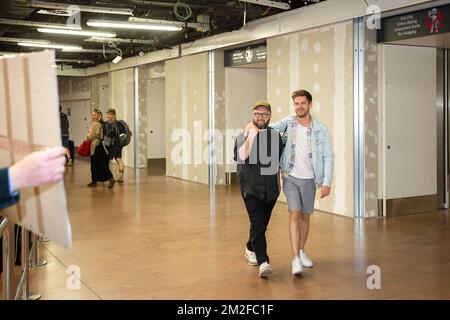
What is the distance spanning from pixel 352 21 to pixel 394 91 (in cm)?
109

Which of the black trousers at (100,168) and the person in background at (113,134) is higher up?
the person in background at (113,134)

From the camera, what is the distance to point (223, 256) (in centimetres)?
493

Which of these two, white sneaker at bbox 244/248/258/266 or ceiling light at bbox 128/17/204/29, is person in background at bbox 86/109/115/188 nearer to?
ceiling light at bbox 128/17/204/29

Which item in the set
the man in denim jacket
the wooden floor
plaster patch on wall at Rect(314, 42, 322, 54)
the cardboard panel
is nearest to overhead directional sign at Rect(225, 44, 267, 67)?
plaster patch on wall at Rect(314, 42, 322, 54)

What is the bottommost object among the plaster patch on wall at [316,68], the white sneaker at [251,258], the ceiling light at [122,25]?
the white sneaker at [251,258]

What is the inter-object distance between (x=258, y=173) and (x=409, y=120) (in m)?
3.72

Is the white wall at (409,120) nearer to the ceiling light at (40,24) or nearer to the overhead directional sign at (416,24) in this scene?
the overhead directional sign at (416,24)

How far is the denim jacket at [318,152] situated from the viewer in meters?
4.34

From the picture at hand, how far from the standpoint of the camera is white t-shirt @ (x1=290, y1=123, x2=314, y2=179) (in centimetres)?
433

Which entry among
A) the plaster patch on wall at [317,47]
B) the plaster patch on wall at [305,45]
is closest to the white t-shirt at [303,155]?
the plaster patch on wall at [317,47]

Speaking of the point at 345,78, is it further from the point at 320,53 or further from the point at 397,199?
the point at 397,199

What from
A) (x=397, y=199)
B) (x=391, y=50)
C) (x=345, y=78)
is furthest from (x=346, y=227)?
(x=391, y=50)

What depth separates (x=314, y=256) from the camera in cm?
493

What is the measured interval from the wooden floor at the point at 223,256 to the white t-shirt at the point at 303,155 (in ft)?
2.78
